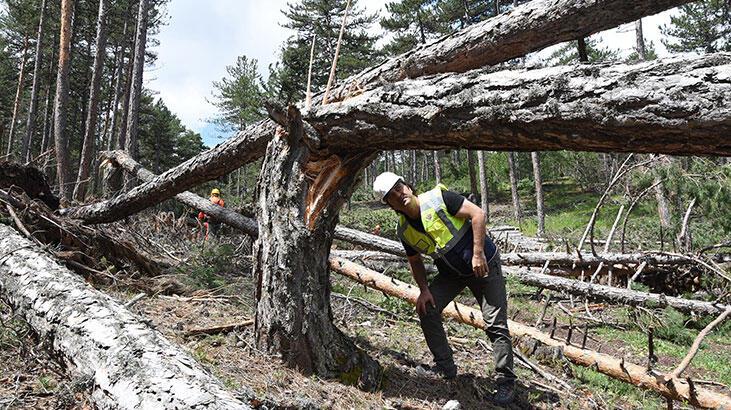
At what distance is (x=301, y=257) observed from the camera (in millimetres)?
3404

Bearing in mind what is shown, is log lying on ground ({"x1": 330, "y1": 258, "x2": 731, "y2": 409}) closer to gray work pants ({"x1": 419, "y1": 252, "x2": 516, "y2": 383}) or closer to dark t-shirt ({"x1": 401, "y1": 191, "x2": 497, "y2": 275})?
gray work pants ({"x1": 419, "y1": 252, "x2": 516, "y2": 383})

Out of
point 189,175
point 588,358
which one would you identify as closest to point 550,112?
point 588,358

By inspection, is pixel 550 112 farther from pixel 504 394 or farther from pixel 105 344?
pixel 105 344

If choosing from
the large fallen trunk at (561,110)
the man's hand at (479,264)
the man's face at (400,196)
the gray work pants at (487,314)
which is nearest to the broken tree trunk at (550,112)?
the large fallen trunk at (561,110)

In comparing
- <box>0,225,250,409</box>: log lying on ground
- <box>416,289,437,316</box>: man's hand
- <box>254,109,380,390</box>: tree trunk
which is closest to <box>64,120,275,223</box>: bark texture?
Result: <box>254,109,380,390</box>: tree trunk

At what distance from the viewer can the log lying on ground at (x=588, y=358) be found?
147 inches

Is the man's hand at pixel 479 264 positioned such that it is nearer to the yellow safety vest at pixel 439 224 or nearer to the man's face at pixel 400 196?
the yellow safety vest at pixel 439 224

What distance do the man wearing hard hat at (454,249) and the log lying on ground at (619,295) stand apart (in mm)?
3611

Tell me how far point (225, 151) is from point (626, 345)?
524cm

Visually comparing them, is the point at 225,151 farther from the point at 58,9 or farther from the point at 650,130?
the point at 58,9

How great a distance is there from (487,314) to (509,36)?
80.6 inches

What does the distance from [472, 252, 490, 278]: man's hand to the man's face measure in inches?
24.9

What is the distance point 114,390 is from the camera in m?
2.19

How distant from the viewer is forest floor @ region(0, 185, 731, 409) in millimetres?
2998
